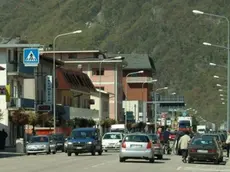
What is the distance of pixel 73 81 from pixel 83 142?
54215mm

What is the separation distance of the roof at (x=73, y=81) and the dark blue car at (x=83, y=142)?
4683 cm

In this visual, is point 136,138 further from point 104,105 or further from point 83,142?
point 104,105

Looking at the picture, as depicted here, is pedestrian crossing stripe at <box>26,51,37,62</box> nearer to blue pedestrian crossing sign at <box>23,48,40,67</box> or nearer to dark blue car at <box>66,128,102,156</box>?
blue pedestrian crossing sign at <box>23,48,40,67</box>

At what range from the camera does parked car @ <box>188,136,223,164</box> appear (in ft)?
137

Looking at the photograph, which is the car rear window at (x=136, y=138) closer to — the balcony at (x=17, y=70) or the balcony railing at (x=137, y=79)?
the balcony at (x=17, y=70)

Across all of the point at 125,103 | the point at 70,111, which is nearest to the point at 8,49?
the point at 70,111

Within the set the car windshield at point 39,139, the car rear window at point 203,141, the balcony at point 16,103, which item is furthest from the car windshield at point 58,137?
the car rear window at point 203,141

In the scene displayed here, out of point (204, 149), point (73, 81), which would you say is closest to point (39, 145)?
point (204, 149)

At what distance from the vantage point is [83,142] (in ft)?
169

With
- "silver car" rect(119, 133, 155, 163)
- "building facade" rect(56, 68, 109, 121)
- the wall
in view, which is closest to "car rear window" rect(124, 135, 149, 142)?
"silver car" rect(119, 133, 155, 163)

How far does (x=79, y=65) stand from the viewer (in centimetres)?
12488

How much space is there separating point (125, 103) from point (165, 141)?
268 feet

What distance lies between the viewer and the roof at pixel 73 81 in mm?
99875

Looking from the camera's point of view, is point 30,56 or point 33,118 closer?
point 30,56
